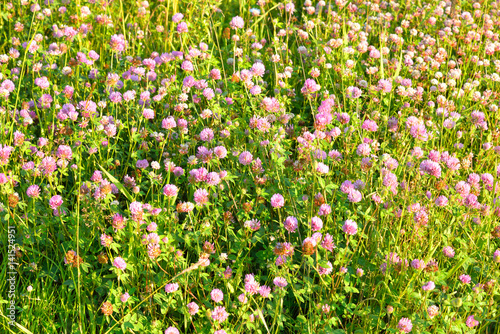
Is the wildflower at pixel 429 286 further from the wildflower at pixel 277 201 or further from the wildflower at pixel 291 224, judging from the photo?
the wildflower at pixel 277 201

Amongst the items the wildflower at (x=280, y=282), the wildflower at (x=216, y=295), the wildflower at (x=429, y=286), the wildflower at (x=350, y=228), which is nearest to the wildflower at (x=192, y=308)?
the wildflower at (x=216, y=295)

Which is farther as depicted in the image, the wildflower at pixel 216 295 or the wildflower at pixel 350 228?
the wildflower at pixel 350 228

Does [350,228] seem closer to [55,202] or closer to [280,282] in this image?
[280,282]

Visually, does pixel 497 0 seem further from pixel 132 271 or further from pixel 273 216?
pixel 132 271

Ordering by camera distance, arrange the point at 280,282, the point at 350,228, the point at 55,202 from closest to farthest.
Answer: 1. the point at 280,282
2. the point at 350,228
3. the point at 55,202

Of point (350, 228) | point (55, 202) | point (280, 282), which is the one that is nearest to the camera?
point (280, 282)

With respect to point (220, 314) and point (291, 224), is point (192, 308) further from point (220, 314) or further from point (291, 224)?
point (291, 224)

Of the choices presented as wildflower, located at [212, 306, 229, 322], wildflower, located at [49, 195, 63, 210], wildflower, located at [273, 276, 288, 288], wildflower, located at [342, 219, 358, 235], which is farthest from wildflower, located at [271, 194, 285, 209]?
wildflower, located at [49, 195, 63, 210]

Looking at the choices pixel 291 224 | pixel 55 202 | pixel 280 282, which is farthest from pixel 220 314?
pixel 55 202

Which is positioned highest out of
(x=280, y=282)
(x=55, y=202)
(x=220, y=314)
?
(x=55, y=202)

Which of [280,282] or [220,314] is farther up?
[280,282]

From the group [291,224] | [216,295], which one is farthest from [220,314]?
[291,224]

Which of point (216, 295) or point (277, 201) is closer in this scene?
point (216, 295)

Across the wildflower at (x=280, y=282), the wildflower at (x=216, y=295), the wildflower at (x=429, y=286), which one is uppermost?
the wildflower at (x=280, y=282)
